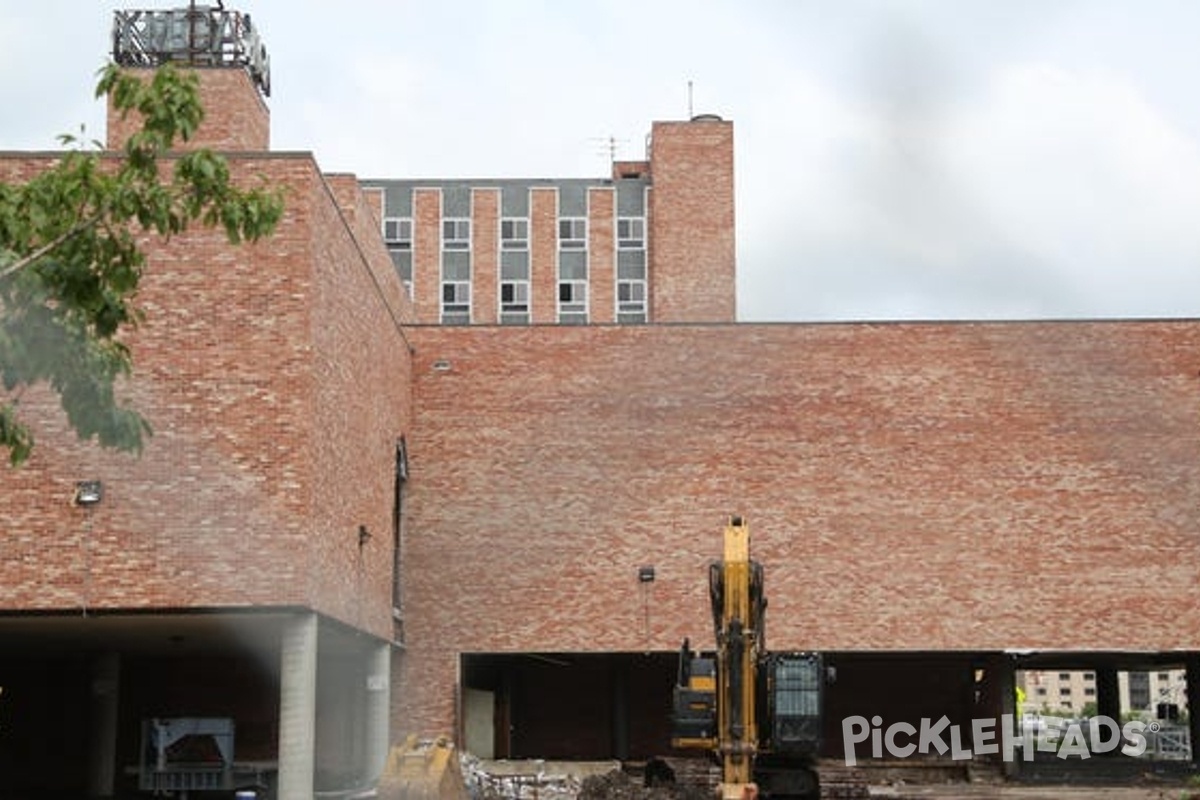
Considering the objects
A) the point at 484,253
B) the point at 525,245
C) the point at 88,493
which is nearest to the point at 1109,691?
the point at 525,245

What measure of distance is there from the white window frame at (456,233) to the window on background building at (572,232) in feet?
11.1

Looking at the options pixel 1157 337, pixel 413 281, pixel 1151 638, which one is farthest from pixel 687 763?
pixel 413 281

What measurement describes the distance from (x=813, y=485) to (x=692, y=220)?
94.3 ft

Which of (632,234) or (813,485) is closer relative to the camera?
(813,485)

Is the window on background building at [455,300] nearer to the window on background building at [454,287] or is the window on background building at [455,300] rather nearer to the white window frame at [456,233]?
the window on background building at [454,287]

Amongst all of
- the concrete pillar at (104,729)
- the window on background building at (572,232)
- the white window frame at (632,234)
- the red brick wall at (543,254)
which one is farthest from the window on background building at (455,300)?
the concrete pillar at (104,729)

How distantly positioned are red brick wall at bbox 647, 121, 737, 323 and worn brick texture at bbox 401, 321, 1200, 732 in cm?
2505

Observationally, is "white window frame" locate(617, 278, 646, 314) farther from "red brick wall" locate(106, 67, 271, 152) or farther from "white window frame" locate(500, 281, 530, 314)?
"red brick wall" locate(106, 67, 271, 152)

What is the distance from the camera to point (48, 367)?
10.8 meters

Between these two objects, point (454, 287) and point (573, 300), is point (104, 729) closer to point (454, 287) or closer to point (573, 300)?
point (454, 287)

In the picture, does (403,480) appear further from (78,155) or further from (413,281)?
(413,281)

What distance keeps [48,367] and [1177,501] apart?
94.7 ft

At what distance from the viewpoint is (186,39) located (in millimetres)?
41781

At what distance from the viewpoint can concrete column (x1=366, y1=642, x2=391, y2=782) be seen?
3180cm
